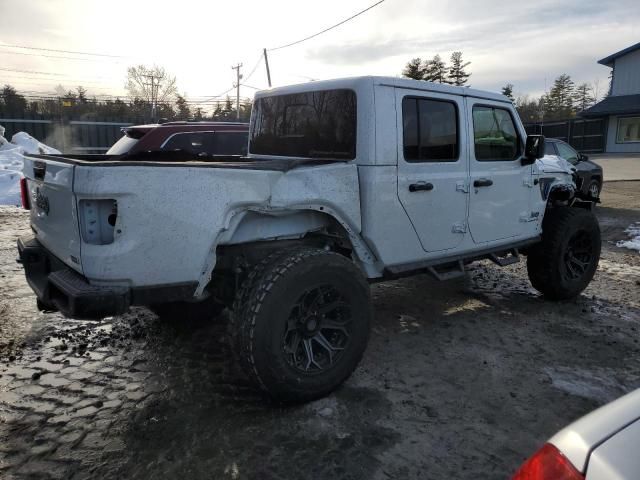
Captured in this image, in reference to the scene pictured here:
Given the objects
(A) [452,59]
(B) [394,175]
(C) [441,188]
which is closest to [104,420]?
(B) [394,175]

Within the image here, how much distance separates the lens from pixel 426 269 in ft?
13.3

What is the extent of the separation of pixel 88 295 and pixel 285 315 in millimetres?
1080

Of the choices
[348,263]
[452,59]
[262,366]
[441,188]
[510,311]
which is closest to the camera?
[262,366]

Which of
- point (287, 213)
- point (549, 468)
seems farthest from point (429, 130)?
point (549, 468)

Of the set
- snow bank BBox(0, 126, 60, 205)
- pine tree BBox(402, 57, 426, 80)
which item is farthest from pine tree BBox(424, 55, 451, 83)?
snow bank BBox(0, 126, 60, 205)

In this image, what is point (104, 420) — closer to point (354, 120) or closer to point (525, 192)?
point (354, 120)

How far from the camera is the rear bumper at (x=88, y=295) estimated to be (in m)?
2.51

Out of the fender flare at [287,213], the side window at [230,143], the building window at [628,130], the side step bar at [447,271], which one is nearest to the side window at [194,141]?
the side window at [230,143]

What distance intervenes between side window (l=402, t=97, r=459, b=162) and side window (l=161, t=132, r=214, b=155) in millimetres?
4782

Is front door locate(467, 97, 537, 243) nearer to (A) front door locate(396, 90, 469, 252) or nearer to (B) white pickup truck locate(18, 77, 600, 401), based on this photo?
(B) white pickup truck locate(18, 77, 600, 401)

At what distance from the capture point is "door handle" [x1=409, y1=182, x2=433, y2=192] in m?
3.70

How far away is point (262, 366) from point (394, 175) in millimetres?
1656

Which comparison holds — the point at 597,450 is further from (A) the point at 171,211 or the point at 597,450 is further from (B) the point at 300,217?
(B) the point at 300,217

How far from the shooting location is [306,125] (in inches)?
158
